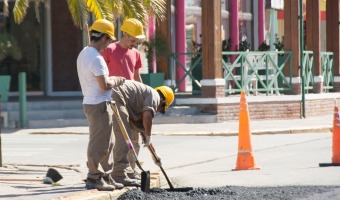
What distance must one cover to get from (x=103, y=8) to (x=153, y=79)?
8490 millimetres

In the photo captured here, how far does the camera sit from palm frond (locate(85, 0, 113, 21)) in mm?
16062

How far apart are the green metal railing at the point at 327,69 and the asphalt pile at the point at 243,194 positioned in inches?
700

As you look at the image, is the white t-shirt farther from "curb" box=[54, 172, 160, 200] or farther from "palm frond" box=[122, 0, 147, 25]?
"palm frond" box=[122, 0, 147, 25]

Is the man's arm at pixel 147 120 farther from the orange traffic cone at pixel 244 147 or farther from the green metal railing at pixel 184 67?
the green metal railing at pixel 184 67

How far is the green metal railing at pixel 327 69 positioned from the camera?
29578 mm

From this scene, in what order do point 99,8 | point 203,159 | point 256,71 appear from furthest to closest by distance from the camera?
point 256,71 → point 203,159 → point 99,8

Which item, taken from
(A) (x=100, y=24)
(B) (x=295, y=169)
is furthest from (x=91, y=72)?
(B) (x=295, y=169)

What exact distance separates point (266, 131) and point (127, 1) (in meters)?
6.10

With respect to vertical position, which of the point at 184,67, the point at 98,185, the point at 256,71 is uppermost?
the point at 184,67

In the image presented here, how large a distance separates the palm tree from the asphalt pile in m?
5.12

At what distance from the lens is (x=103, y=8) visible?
54.2 ft

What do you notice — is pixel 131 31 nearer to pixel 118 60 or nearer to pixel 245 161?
pixel 118 60

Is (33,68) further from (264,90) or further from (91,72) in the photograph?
(91,72)

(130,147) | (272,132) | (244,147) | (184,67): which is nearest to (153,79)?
(184,67)
